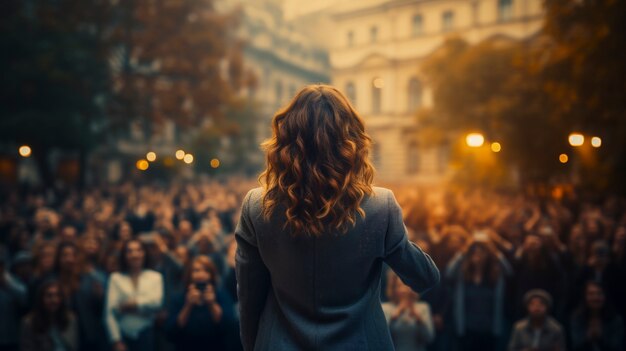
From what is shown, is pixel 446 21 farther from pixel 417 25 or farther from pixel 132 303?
pixel 132 303

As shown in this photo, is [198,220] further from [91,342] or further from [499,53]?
[499,53]

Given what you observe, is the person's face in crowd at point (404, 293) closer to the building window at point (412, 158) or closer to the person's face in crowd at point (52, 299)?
the person's face in crowd at point (52, 299)

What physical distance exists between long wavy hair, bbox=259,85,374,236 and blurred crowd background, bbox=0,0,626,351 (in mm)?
3741

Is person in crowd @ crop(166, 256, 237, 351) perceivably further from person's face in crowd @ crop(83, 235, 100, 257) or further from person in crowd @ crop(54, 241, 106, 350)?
person's face in crowd @ crop(83, 235, 100, 257)

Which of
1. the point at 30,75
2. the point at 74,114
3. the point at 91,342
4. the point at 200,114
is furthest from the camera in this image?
the point at 200,114

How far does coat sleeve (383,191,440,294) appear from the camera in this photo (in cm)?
192

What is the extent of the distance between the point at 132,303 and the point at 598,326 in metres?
5.18

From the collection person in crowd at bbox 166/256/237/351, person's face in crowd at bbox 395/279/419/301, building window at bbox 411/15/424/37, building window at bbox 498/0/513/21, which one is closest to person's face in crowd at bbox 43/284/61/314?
person in crowd at bbox 166/256/237/351

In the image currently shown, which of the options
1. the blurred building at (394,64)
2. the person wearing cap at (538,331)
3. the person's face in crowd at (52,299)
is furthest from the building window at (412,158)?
the person's face in crowd at (52,299)

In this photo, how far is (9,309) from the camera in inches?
249

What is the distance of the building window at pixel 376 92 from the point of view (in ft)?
158

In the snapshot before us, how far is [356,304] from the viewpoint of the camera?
1.92 meters

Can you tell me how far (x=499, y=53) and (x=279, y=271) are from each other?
2889 centimetres

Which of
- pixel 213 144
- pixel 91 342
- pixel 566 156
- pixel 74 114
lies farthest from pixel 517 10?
pixel 91 342
